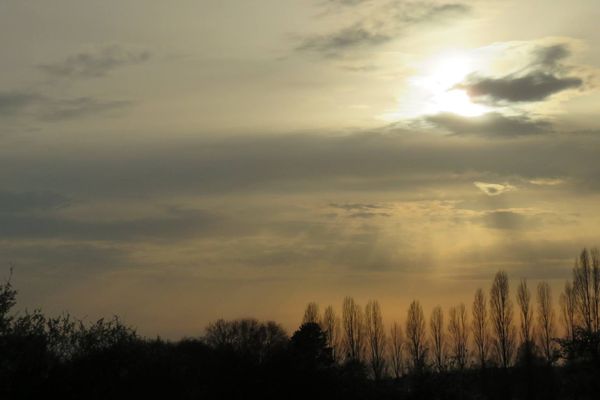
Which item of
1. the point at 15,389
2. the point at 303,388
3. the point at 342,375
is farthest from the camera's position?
the point at 342,375

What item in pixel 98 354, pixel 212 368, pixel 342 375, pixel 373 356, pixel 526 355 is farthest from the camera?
pixel 373 356

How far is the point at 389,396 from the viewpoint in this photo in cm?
4975

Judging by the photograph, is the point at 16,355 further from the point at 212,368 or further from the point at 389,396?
the point at 389,396

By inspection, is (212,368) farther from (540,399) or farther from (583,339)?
(540,399)

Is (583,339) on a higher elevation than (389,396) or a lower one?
higher

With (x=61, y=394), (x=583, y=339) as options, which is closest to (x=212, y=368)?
(x=61, y=394)

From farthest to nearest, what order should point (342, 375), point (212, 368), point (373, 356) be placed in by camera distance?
point (373, 356) → point (212, 368) → point (342, 375)

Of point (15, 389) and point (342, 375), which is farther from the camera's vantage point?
point (342, 375)

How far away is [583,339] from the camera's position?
49.7 m

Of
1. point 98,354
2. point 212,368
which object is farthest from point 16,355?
point 212,368

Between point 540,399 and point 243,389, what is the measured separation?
4041cm

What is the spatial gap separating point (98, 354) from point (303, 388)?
1221 cm

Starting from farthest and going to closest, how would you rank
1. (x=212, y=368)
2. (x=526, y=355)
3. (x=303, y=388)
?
(x=526, y=355) < (x=212, y=368) < (x=303, y=388)

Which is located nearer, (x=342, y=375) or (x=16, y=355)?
(x=16, y=355)
